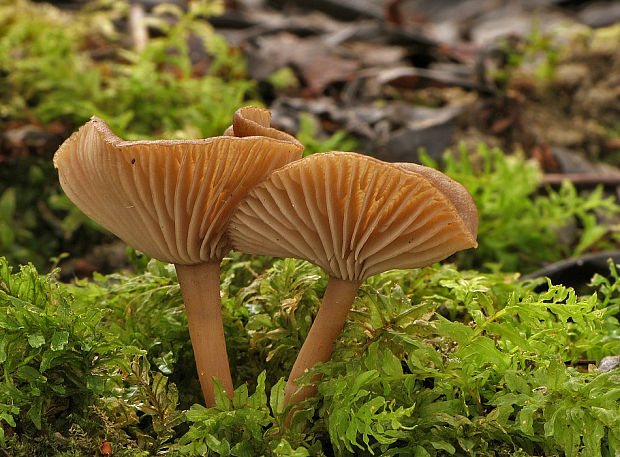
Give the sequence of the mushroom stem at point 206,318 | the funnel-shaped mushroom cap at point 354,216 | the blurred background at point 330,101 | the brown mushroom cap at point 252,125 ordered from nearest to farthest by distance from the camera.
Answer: the funnel-shaped mushroom cap at point 354,216 < the brown mushroom cap at point 252,125 < the mushroom stem at point 206,318 < the blurred background at point 330,101

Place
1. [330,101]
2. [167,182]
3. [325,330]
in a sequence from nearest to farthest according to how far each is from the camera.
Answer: [167,182] < [325,330] < [330,101]

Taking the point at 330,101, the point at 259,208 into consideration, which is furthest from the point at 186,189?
the point at 330,101

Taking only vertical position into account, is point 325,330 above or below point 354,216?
below

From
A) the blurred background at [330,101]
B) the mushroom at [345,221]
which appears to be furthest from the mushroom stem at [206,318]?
the blurred background at [330,101]

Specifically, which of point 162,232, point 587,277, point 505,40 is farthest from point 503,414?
point 505,40

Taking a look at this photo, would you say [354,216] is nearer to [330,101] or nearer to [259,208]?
[259,208]

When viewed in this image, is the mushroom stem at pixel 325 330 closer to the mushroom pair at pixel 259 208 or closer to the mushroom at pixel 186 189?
the mushroom pair at pixel 259 208

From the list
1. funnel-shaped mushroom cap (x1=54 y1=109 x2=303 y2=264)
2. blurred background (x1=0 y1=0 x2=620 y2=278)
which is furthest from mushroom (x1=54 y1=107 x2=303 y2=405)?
blurred background (x1=0 y1=0 x2=620 y2=278)
